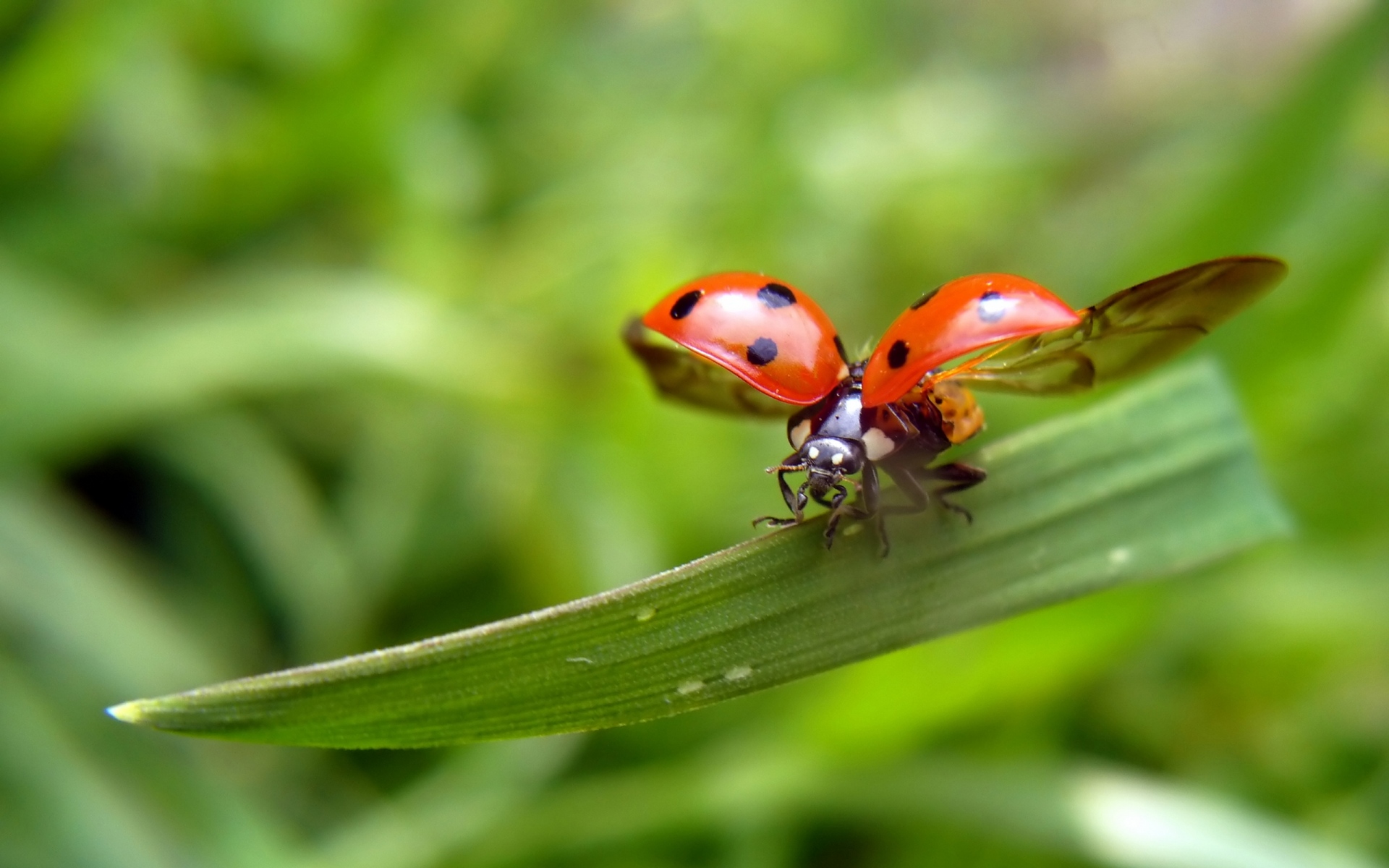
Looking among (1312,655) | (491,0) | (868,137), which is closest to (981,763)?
(1312,655)

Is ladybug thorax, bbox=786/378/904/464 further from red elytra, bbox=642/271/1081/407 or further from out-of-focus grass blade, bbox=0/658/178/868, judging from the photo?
out-of-focus grass blade, bbox=0/658/178/868

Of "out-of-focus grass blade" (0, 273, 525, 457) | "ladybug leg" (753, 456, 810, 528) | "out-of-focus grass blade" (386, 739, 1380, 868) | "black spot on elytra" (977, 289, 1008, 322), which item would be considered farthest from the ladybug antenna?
"out-of-focus grass blade" (0, 273, 525, 457)

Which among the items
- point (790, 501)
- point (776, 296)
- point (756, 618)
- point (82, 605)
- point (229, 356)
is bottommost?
point (756, 618)

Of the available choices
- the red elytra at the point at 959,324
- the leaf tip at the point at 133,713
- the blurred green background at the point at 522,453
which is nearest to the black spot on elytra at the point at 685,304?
the red elytra at the point at 959,324

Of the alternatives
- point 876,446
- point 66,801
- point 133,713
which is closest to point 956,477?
point 876,446

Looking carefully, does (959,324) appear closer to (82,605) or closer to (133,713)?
(133,713)

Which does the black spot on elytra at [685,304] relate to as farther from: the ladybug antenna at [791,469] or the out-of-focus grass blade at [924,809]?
the out-of-focus grass blade at [924,809]

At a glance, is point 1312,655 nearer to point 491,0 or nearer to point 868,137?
point 868,137
